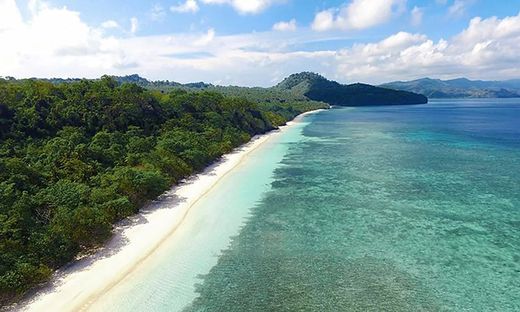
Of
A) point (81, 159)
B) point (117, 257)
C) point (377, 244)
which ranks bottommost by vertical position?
point (377, 244)

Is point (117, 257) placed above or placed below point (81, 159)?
below

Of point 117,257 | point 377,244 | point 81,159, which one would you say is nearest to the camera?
point 117,257

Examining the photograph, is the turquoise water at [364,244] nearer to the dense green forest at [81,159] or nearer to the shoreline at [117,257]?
the shoreline at [117,257]

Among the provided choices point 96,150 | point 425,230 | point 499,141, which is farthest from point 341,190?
point 499,141

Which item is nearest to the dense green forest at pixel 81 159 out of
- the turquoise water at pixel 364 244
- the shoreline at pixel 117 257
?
the shoreline at pixel 117 257

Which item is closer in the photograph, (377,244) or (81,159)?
(377,244)

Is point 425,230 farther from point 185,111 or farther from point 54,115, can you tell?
point 185,111

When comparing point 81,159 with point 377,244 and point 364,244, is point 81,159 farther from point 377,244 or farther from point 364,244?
point 377,244

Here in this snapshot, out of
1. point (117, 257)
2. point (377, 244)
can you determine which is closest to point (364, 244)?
point (377, 244)
